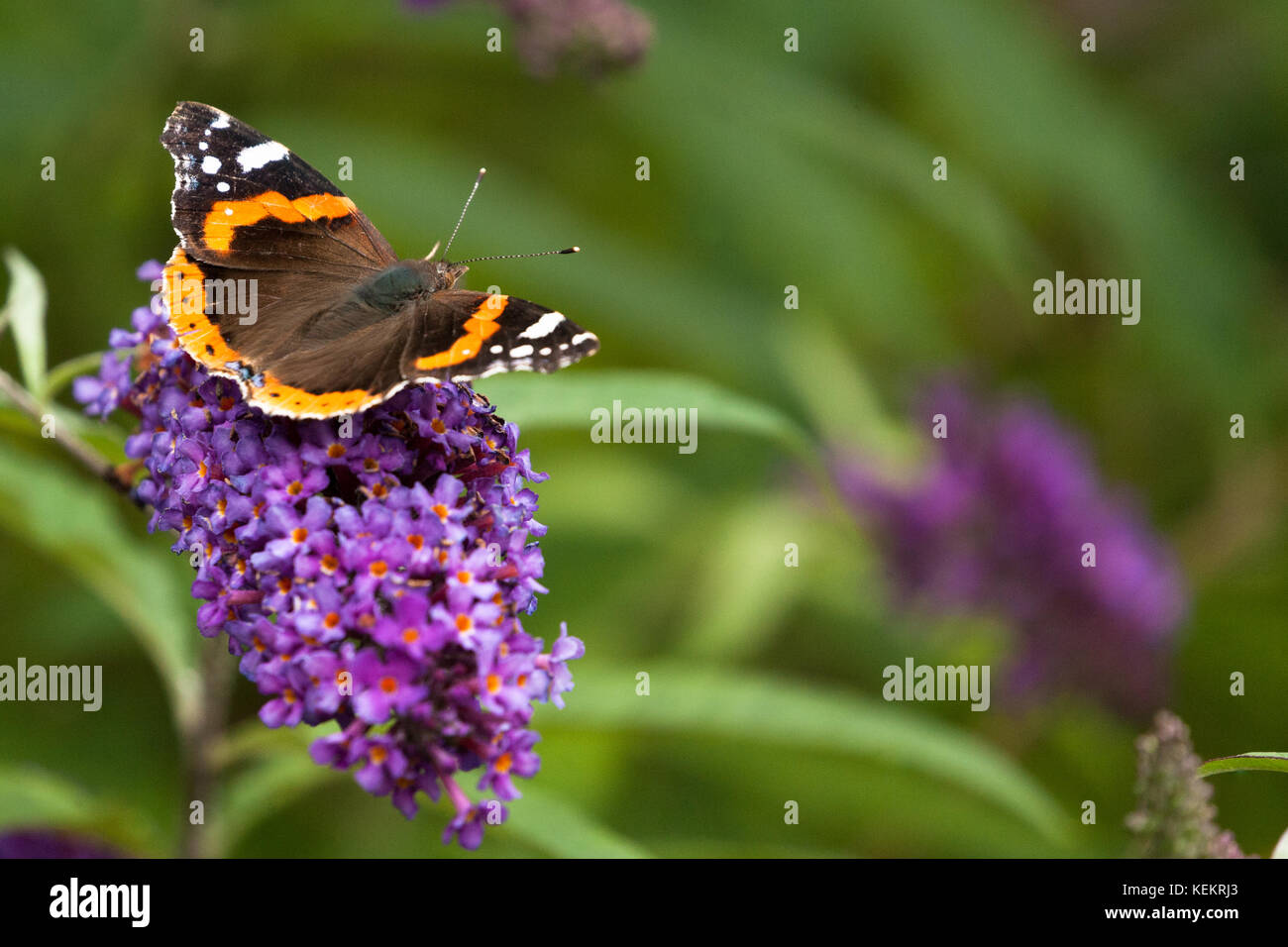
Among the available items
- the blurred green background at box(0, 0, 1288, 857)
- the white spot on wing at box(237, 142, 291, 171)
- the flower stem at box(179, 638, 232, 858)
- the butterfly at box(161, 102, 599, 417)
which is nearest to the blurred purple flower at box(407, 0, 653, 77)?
the blurred green background at box(0, 0, 1288, 857)

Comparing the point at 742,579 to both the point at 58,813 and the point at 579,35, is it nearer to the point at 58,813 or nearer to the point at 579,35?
the point at 579,35

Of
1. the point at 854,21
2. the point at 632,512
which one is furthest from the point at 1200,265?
the point at 632,512

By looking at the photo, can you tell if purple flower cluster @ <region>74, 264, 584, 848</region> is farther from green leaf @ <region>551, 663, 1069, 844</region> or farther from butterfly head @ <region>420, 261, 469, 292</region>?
green leaf @ <region>551, 663, 1069, 844</region>

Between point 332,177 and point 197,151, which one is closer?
point 197,151

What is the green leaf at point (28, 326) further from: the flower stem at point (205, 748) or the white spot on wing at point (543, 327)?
the white spot on wing at point (543, 327)

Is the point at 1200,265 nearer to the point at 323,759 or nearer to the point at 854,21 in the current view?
the point at 854,21
